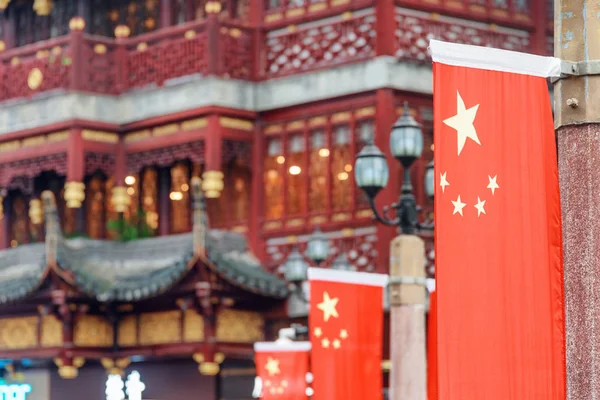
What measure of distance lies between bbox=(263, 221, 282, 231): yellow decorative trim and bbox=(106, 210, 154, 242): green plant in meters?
2.99

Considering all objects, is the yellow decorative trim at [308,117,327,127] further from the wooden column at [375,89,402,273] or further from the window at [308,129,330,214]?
the wooden column at [375,89,402,273]

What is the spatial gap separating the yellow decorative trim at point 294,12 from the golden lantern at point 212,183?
3311mm

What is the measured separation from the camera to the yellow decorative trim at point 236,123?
1238 inches

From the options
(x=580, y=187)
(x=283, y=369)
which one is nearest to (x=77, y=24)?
(x=283, y=369)

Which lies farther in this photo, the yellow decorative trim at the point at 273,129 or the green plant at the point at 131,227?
the green plant at the point at 131,227

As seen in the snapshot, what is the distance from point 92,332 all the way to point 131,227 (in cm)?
251

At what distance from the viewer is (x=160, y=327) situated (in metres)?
31.7

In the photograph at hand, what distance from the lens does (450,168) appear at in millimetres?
9828

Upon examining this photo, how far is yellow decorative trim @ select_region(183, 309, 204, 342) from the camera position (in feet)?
101

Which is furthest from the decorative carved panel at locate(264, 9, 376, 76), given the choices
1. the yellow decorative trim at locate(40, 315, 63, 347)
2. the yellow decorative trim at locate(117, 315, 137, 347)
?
the yellow decorative trim at locate(40, 315, 63, 347)

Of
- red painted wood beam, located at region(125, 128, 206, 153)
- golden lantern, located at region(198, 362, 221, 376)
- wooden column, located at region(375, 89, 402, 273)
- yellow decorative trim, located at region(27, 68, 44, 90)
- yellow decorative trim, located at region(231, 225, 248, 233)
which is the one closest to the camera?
wooden column, located at region(375, 89, 402, 273)

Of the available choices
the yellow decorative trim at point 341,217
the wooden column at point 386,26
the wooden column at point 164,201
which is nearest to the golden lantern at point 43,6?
the wooden column at point 164,201

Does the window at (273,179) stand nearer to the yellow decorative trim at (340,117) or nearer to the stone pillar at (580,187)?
the yellow decorative trim at (340,117)

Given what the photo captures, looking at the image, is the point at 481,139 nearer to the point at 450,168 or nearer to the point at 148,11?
the point at 450,168
